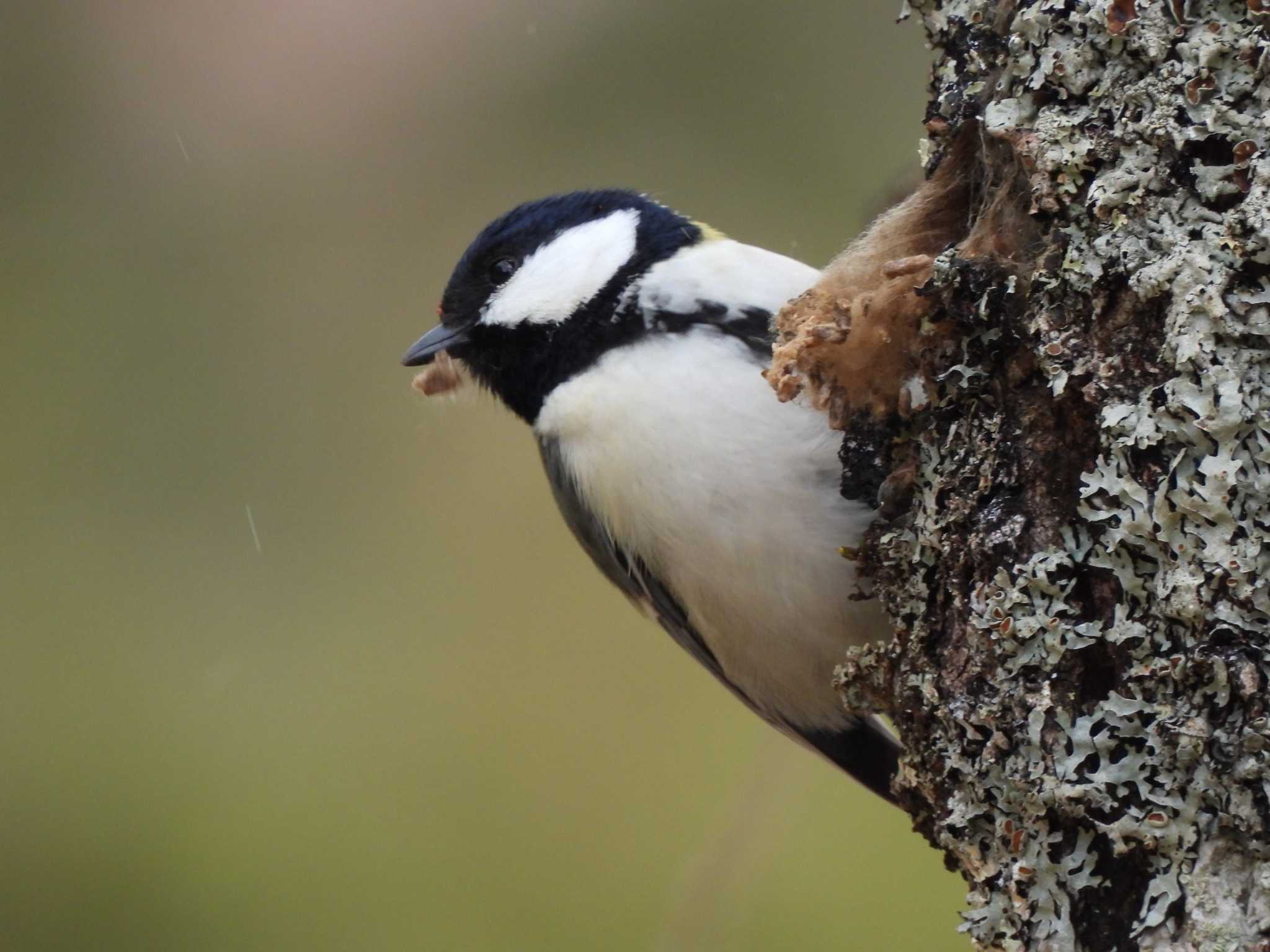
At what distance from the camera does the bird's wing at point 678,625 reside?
1.69m

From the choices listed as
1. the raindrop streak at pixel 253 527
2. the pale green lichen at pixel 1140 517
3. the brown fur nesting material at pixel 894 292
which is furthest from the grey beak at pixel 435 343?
the raindrop streak at pixel 253 527

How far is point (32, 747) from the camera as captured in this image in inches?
109

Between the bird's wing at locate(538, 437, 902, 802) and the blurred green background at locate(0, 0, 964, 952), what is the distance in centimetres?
56

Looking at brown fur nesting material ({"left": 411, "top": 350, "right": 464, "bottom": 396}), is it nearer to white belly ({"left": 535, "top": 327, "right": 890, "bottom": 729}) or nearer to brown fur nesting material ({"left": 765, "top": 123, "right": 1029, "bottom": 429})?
white belly ({"left": 535, "top": 327, "right": 890, "bottom": 729})

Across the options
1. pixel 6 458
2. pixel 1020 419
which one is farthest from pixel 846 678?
pixel 6 458

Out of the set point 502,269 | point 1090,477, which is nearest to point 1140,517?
point 1090,477

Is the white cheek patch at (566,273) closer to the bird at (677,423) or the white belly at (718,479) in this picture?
the bird at (677,423)

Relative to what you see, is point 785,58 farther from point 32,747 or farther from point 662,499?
point 32,747

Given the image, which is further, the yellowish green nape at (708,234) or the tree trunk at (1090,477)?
the yellowish green nape at (708,234)

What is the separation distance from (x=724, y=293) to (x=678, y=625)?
1.55 feet

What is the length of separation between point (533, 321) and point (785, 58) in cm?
160

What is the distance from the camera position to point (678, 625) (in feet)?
5.97

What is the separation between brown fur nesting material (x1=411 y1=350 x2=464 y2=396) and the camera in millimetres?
1843

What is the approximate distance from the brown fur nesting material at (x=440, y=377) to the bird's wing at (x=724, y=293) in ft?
1.12
